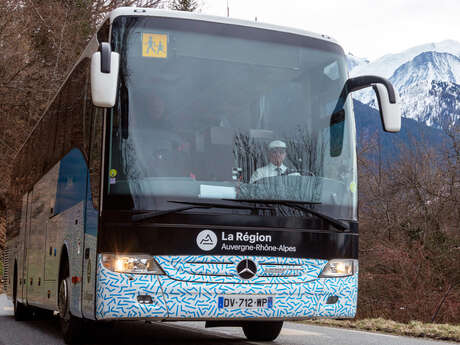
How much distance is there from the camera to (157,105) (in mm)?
7551

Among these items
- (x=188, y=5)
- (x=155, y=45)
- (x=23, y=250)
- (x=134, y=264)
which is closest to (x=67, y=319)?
(x=134, y=264)

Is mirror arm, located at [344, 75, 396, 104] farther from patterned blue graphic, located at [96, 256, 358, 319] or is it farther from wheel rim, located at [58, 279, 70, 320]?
wheel rim, located at [58, 279, 70, 320]

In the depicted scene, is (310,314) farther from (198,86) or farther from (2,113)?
(2,113)

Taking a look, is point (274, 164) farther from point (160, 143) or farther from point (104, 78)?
point (104, 78)

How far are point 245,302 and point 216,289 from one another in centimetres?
30

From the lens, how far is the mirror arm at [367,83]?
803 cm

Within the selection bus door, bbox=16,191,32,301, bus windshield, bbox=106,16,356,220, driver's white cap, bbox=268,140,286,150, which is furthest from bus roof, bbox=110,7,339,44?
bus door, bbox=16,191,32,301

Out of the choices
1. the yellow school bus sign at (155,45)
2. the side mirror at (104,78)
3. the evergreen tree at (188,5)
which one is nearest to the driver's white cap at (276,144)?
the yellow school bus sign at (155,45)

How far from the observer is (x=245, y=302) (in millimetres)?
7281

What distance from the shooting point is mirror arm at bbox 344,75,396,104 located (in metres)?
8.03

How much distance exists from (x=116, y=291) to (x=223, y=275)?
0.96m

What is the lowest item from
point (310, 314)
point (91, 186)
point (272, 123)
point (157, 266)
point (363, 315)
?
point (363, 315)

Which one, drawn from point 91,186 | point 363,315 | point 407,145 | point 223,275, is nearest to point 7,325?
point 91,186

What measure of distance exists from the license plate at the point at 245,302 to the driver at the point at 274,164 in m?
1.07
